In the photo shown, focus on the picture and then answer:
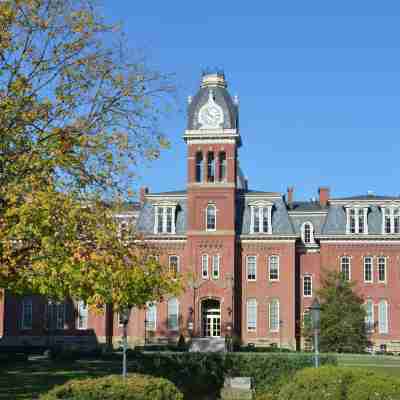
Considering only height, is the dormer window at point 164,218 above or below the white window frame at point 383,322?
above

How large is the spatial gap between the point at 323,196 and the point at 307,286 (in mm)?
7799

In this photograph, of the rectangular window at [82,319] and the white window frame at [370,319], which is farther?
the rectangular window at [82,319]

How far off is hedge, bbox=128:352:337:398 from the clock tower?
25720 mm

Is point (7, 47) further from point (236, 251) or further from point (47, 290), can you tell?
point (236, 251)

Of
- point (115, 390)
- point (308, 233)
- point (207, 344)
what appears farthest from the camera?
point (308, 233)

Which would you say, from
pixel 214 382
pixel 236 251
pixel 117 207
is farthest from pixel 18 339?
pixel 117 207

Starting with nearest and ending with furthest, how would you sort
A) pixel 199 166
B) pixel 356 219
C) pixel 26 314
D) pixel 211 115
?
pixel 211 115 < pixel 199 166 < pixel 356 219 < pixel 26 314

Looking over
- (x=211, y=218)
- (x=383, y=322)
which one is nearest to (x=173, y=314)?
(x=211, y=218)

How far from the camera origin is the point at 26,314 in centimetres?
5822

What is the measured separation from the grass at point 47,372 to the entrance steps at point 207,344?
998 centimetres

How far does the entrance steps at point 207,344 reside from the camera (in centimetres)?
5209

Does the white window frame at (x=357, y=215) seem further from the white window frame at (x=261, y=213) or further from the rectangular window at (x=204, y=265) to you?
the rectangular window at (x=204, y=265)

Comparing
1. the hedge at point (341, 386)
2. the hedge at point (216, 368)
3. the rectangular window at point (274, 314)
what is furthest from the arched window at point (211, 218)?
the hedge at point (341, 386)

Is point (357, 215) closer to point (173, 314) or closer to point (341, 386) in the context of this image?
point (173, 314)
